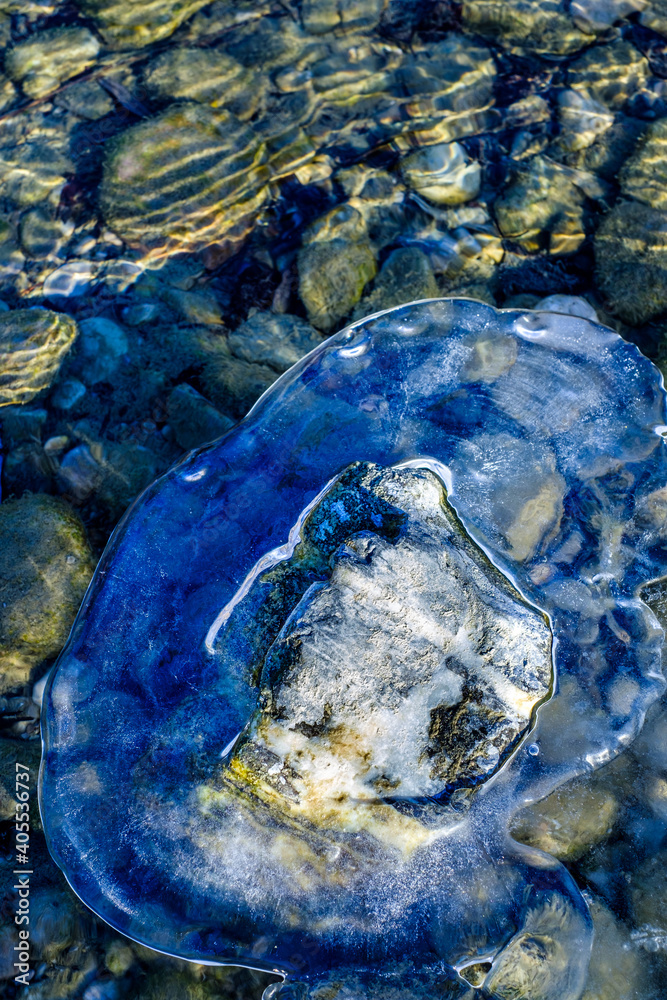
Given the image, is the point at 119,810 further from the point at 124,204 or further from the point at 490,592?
the point at 124,204

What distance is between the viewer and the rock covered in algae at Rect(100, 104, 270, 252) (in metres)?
4.55

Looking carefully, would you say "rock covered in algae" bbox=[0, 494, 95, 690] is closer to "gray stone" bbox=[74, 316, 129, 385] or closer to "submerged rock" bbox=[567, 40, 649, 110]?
"gray stone" bbox=[74, 316, 129, 385]

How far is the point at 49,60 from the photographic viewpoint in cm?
525

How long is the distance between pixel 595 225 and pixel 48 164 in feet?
12.8

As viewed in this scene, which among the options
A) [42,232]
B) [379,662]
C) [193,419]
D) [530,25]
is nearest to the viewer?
[379,662]

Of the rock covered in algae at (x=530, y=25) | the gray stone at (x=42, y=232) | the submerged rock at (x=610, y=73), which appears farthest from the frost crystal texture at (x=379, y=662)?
the rock covered in algae at (x=530, y=25)

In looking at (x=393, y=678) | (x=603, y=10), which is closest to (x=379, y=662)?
(x=393, y=678)

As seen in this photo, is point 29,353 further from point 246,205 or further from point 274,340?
point 246,205

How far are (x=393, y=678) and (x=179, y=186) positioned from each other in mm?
3685

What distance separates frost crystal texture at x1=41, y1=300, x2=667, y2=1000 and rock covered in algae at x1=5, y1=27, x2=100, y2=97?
3.72 m

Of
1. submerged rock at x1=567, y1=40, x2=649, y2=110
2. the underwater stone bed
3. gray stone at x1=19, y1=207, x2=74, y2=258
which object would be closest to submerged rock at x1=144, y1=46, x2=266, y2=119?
the underwater stone bed

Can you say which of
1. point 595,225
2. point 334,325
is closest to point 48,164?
point 334,325

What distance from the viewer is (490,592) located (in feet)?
8.96

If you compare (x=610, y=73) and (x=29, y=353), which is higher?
(x=610, y=73)
